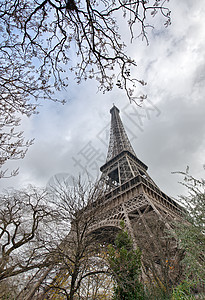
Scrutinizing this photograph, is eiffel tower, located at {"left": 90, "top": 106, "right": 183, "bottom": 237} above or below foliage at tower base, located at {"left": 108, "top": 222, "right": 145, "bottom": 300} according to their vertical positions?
above

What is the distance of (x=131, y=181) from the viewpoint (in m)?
19.5

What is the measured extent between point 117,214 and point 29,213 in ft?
27.5

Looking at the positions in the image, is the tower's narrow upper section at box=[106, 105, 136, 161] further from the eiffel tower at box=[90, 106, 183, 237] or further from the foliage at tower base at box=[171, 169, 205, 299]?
the foliage at tower base at box=[171, 169, 205, 299]

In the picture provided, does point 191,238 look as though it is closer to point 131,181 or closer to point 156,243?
point 156,243

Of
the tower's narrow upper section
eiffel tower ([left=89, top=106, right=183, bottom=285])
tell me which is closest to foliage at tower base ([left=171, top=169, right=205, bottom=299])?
eiffel tower ([left=89, top=106, right=183, bottom=285])

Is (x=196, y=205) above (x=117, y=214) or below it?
below

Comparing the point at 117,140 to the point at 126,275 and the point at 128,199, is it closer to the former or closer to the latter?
the point at 128,199

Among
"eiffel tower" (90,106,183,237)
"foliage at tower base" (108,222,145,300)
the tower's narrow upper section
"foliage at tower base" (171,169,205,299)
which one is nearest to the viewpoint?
"foliage at tower base" (171,169,205,299)

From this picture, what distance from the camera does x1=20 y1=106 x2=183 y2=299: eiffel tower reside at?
775 centimetres

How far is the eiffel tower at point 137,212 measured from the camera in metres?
7.75

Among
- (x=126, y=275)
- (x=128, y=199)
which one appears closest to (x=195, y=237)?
(x=126, y=275)

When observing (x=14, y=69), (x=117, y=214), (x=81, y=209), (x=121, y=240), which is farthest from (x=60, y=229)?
(x=117, y=214)

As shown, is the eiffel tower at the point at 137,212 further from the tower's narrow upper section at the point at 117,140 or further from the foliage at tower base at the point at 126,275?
the foliage at tower base at the point at 126,275

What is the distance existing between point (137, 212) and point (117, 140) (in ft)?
74.5
